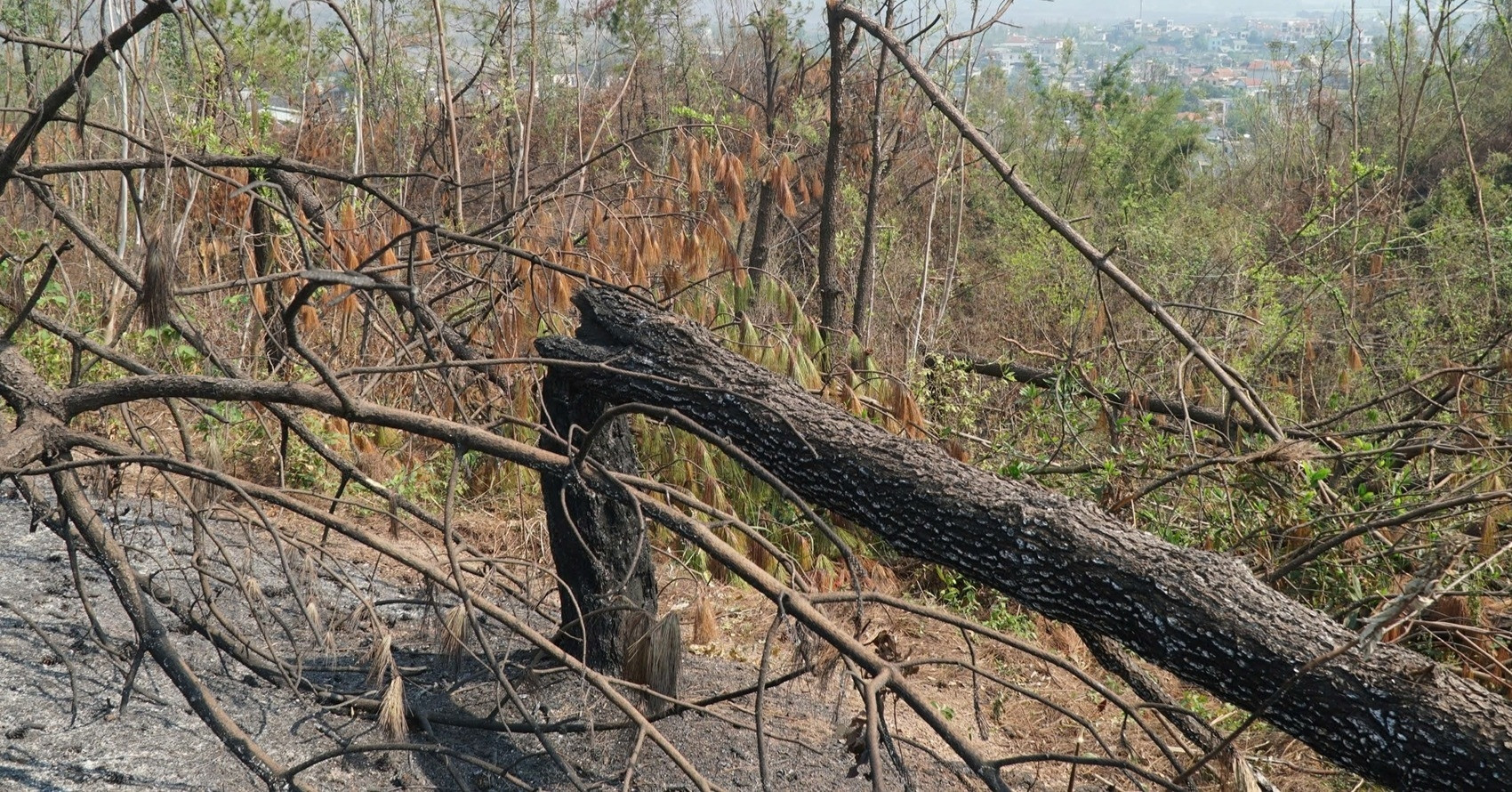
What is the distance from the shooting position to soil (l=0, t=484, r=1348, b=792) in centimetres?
245

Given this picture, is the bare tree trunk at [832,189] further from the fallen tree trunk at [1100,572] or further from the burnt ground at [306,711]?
the burnt ground at [306,711]

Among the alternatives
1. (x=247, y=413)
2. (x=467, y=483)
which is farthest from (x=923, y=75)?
(x=247, y=413)

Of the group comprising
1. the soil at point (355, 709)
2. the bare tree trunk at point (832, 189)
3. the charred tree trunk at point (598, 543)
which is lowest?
the soil at point (355, 709)

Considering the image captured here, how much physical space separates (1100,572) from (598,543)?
1.37 m

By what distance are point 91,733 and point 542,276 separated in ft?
6.33

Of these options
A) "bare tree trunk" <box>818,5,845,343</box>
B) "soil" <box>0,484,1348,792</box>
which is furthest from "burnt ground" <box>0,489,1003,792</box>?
"bare tree trunk" <box>818,5,845,343</box>

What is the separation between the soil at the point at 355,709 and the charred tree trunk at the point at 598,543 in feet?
0.49

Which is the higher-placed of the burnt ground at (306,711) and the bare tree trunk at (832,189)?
the bare tree trunk at (832,189)

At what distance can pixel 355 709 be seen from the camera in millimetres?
2838

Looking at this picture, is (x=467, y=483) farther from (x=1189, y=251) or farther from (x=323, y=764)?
(x=1189, y=251)

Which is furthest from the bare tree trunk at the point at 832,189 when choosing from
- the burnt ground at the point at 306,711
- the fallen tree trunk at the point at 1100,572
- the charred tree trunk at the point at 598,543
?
the burnt ground at the point at 306,711

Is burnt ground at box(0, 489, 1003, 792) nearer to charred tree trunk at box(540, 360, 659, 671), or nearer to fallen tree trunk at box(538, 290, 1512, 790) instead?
charred tree trunk at box(540, 360, 659, 671)

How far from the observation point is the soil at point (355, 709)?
2453mm

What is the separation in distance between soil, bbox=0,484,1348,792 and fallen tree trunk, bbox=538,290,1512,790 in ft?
0.86
